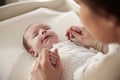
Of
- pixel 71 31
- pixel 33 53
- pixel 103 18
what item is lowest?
pixel 33 53

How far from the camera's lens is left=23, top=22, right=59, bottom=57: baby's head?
4.43ft

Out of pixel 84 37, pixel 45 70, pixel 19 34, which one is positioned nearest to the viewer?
pixel 45 70

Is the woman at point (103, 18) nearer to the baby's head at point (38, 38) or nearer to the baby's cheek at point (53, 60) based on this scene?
the baby's cheek at point (53, 60)

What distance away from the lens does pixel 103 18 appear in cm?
54

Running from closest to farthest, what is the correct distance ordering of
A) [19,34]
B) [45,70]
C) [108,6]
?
[108,6]
[45,70]
[19,34]

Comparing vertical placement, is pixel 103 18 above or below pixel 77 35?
above

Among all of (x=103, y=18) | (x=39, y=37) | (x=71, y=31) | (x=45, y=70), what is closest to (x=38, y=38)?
(x=39, y=37)

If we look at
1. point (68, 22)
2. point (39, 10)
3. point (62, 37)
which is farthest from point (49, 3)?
point (62, 37)

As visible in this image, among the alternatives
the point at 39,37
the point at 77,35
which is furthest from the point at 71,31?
the point at 39,37

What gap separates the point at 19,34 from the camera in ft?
4.94

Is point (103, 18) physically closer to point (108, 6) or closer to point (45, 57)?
point (108, 6)

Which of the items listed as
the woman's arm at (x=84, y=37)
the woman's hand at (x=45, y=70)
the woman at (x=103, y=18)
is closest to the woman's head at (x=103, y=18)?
the woman at (x=103, y=18)

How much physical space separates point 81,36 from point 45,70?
0.36 meters

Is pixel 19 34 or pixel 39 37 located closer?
pixel 39 37
